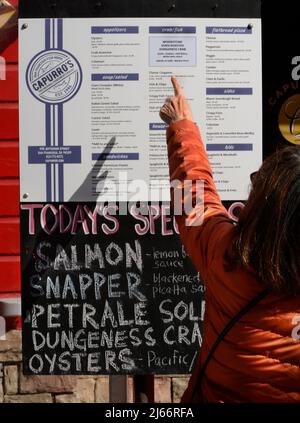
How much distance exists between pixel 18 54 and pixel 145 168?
33.7 inches

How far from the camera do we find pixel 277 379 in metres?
2.05

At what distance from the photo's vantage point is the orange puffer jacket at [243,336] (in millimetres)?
2049

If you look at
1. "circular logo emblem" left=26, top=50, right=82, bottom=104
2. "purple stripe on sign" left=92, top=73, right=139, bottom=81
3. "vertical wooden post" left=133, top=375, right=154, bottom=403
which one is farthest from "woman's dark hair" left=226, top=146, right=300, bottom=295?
"vertical wooden post" left=133, top=375, right=154, bottom=403

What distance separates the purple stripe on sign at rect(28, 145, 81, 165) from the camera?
3.35 meters

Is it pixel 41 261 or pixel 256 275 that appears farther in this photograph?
pixel 41 261

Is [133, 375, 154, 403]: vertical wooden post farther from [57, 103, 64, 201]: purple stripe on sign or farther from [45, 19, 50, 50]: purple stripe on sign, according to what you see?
[45, 19, 50, 50]: purple stripe on sign

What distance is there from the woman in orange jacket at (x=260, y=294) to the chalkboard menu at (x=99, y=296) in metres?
1.15

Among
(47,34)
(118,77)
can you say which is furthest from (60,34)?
(118,77)

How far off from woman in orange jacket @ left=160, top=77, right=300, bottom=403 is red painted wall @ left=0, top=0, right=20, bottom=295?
153 cm

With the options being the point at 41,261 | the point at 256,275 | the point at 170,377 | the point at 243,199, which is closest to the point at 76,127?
the point at 41,261

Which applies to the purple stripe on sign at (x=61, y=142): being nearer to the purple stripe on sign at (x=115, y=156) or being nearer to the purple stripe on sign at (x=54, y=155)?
the purple stripe on sign at (x=54, y=155)

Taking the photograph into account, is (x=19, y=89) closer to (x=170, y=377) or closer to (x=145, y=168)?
(x=145, y=168)

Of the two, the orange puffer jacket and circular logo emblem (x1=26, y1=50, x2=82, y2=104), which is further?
circular logo emblem (x1=26, y1=50, x2=82, y2=104)

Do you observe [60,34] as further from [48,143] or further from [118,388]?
[118,388]
